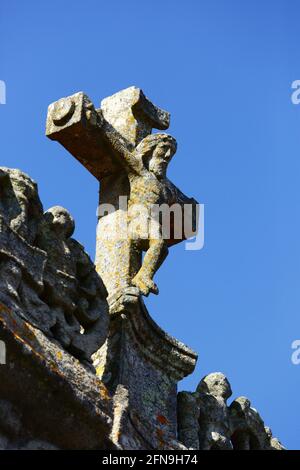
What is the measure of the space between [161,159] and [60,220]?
1954mm

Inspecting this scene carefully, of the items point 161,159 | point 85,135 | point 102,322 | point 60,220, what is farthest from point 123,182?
point 102,322

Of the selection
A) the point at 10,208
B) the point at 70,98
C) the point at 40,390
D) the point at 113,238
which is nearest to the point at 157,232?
the point at 113,238

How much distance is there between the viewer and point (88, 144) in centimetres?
1125

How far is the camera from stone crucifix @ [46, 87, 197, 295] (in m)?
10.9

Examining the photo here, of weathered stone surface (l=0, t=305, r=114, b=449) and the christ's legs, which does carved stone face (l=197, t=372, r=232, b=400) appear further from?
weathered stone surface (l=0, t=305, r=114, b=449)

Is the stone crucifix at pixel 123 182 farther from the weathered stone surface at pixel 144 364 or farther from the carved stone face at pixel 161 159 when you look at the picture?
the weathered stone surface at pixel 144 364

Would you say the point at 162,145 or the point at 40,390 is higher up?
the point at 162,145

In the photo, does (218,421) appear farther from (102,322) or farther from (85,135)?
(85,135)

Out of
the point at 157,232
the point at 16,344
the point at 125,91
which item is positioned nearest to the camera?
the point at 16,344

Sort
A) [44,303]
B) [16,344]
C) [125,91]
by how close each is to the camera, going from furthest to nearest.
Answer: [125,91], [44,303], [16,344]

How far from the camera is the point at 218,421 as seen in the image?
1088cm
